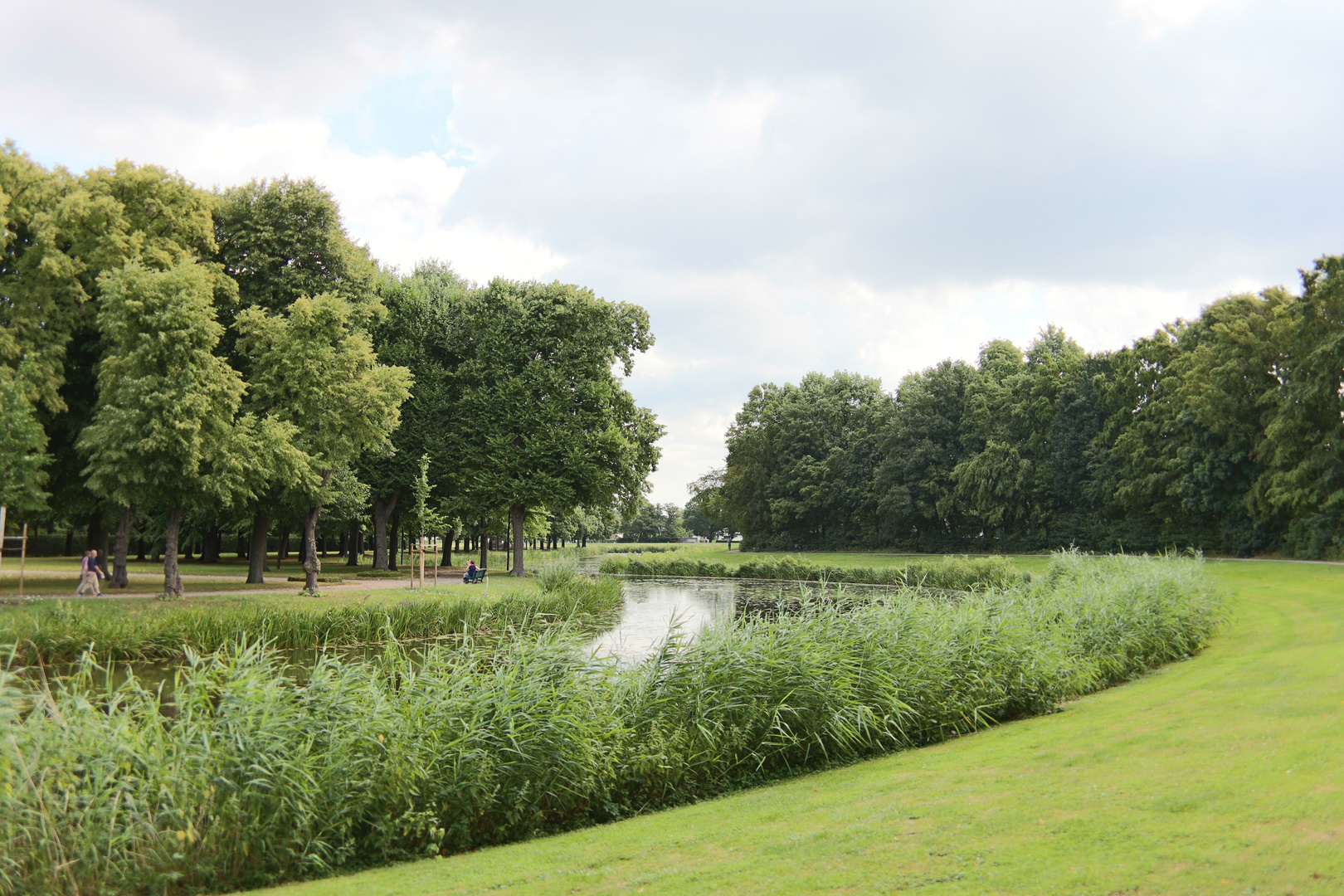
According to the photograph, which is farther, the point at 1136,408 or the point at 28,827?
the point at 1136,408

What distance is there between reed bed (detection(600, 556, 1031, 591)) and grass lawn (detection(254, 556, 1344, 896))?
20553mm

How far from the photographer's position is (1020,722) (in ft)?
34.8

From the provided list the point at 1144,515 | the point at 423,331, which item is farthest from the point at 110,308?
the point at 1144,515

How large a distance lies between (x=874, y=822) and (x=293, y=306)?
2505cm

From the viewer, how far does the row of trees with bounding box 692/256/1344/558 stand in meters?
35.6

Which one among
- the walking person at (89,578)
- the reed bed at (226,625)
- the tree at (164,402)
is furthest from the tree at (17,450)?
the reed bed at (226,625)

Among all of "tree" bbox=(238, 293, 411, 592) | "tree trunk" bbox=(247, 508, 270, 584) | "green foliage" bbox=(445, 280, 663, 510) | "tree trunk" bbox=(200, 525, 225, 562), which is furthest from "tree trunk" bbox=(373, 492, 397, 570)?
"tree" bbox=(238, 293, 411, 592)

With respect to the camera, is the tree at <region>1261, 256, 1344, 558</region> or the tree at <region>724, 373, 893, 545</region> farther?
the tree at <region>724, 373, 893, 545</region>

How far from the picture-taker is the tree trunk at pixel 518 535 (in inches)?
1505

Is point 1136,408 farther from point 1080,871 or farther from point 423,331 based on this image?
point 1080,871

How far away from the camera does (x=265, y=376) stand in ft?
85.4

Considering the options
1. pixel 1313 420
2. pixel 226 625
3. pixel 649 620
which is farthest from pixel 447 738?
pixel 1313 420

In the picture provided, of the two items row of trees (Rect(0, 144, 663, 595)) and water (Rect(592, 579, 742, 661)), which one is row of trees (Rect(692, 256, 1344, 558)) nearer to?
water (Rect(592, 579, 742, 661))

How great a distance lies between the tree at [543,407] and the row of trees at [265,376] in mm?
98
